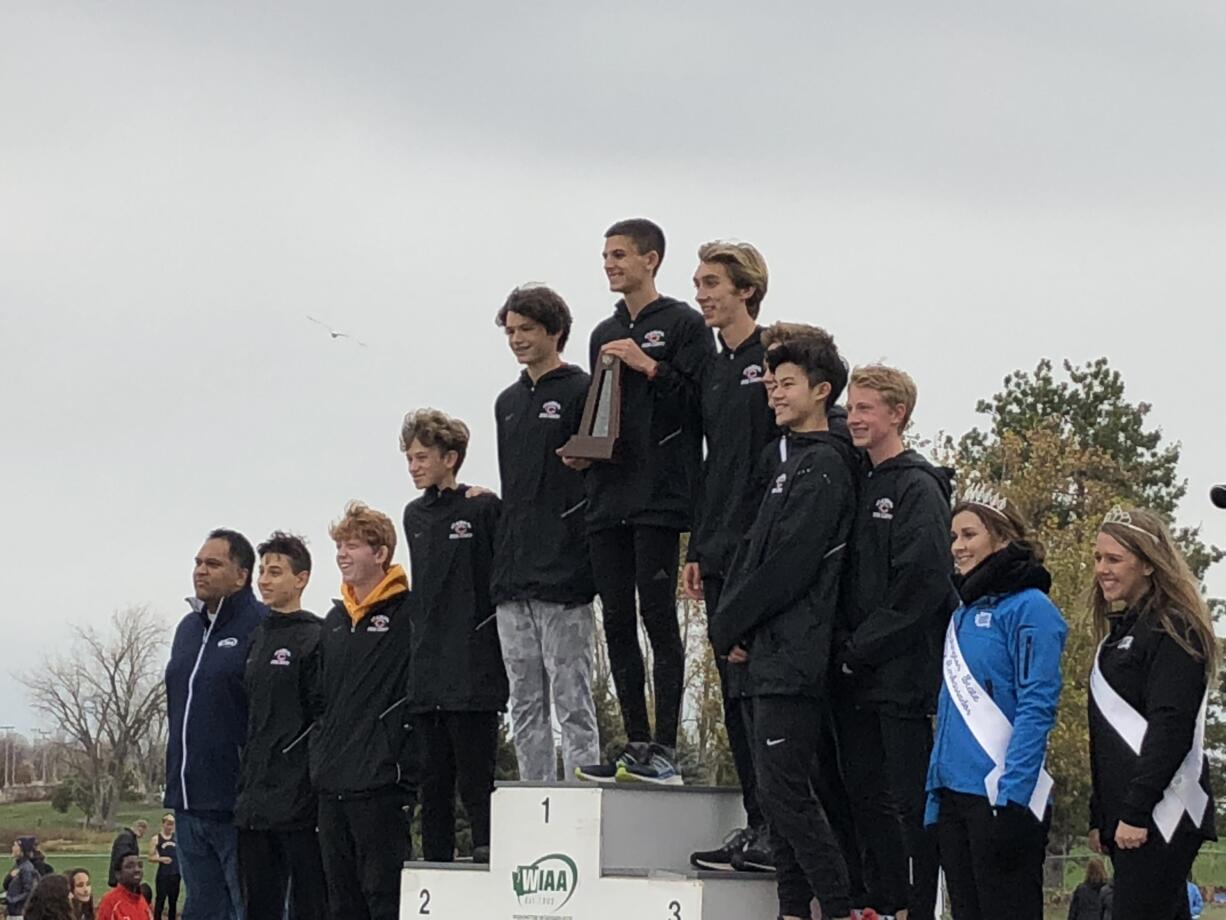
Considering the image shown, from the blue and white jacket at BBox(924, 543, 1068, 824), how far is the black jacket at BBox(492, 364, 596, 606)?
1.98m

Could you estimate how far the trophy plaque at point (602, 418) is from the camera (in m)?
7.99

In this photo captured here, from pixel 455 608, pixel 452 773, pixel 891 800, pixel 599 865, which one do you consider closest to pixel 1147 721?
pixel 891 800

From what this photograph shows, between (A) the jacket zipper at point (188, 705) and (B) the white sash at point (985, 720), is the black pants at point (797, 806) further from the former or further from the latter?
(A) the jacket zipper at point (188, 705)

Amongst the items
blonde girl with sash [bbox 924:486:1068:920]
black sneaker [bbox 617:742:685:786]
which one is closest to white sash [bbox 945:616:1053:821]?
blonde girl with sash [bbox 924:486:1068:920]

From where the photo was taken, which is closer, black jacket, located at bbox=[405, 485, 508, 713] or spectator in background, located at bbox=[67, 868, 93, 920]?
black jacket, located at bbox=[405, 485, 508, 713]

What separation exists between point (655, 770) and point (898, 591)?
1.49 metres

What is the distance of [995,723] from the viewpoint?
6531 millimetres

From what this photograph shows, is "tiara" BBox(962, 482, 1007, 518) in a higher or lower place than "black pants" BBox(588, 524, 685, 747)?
higher

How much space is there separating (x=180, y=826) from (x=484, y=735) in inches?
76.0

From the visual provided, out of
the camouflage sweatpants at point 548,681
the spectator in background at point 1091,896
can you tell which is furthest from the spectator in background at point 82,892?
the camouflage sweatpants at point 548,681

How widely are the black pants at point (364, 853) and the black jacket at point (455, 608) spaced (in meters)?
0.52

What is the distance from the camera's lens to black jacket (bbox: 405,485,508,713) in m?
8.41

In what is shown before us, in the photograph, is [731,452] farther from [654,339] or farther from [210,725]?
[210,725]

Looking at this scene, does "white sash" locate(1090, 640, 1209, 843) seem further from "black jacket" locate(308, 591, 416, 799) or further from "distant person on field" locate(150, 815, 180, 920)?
"distant person on field" locate(150, 815, 180, 920)
